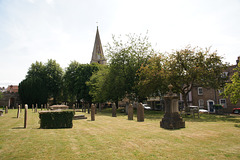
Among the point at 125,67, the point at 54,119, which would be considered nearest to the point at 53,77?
the point at 125,67

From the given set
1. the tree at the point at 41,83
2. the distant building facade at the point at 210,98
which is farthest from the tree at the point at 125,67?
the tree at the point at 41,83

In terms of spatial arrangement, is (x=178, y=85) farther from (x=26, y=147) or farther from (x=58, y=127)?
(x=26, y=147)

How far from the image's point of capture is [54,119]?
1084cm

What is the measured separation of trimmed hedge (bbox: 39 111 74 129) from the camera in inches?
422

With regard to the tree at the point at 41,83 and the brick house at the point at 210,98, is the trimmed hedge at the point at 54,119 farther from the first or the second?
the tree at the point at 41,83

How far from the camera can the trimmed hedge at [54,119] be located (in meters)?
10.7

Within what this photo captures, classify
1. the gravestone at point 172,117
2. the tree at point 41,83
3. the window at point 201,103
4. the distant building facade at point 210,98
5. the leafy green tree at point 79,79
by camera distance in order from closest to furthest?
1. the gravestone at point 172,117
2. the distant building facade at point 210,98
3. the window at point 201,103
4. the leafy green tree at point 79,79
5. the tree at point 41,83

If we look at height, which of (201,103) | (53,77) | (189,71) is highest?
(53,77)

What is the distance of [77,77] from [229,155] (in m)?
40.9

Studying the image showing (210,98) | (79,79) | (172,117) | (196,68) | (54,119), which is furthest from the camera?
(79,79)

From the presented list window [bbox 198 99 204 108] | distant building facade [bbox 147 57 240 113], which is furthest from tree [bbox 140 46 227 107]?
window [bbox 198 99 204 108]

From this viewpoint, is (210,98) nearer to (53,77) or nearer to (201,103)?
(201,103)

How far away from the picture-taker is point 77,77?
4356 cm

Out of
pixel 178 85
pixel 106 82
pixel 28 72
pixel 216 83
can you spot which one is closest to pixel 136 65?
pixel 106 82
